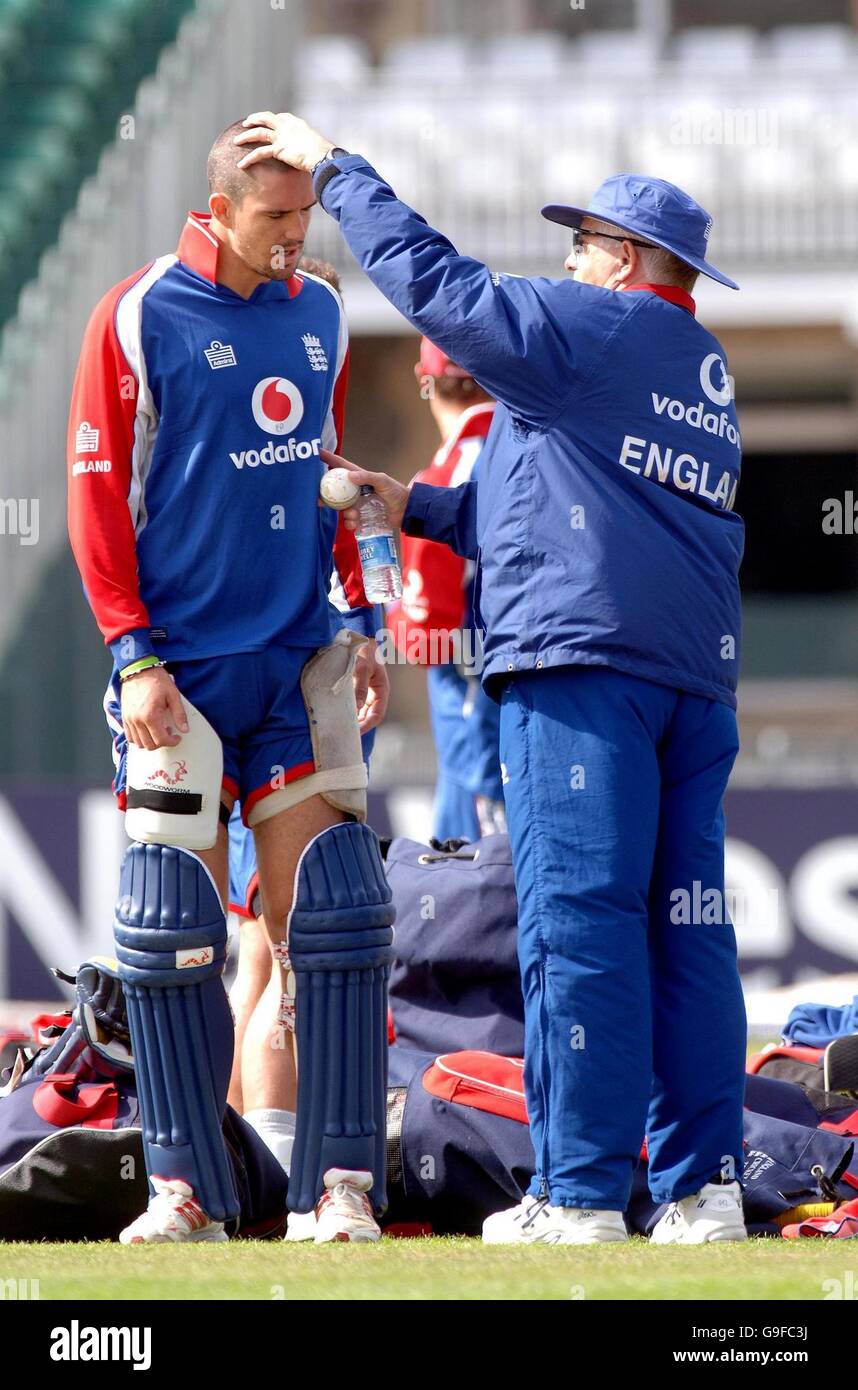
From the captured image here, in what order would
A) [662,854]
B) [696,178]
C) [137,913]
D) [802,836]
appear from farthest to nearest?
[696,178], [802,836], [662,854], [137,913]

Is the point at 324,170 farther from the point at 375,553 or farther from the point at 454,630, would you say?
the point at 454,630

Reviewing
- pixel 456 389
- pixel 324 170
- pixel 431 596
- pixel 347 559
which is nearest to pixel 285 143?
pixel 324 170

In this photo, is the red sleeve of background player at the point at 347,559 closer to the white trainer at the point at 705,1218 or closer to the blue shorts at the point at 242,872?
the blue shorts at the point at 242,872

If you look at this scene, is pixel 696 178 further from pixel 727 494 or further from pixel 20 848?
pixel 727 494

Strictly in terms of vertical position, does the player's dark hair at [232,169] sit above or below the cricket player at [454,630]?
above

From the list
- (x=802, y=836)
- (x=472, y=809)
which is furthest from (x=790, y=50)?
(x=472, y=809)

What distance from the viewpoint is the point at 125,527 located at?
4.02 metres

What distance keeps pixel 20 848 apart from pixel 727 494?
19.9 feet

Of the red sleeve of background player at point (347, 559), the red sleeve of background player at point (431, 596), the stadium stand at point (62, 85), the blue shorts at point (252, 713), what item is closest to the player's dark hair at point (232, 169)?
the red sleeve of background player at point (347, 559)

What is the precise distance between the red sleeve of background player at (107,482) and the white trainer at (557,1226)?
127cm

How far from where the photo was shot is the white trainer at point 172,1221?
12.9 ft

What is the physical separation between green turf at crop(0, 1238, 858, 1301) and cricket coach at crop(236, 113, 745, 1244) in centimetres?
25

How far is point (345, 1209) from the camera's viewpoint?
3.93m

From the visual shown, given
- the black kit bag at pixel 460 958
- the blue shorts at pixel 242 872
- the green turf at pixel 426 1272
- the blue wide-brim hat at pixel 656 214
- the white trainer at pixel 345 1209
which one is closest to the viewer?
the green turf at pixel 426 1272
